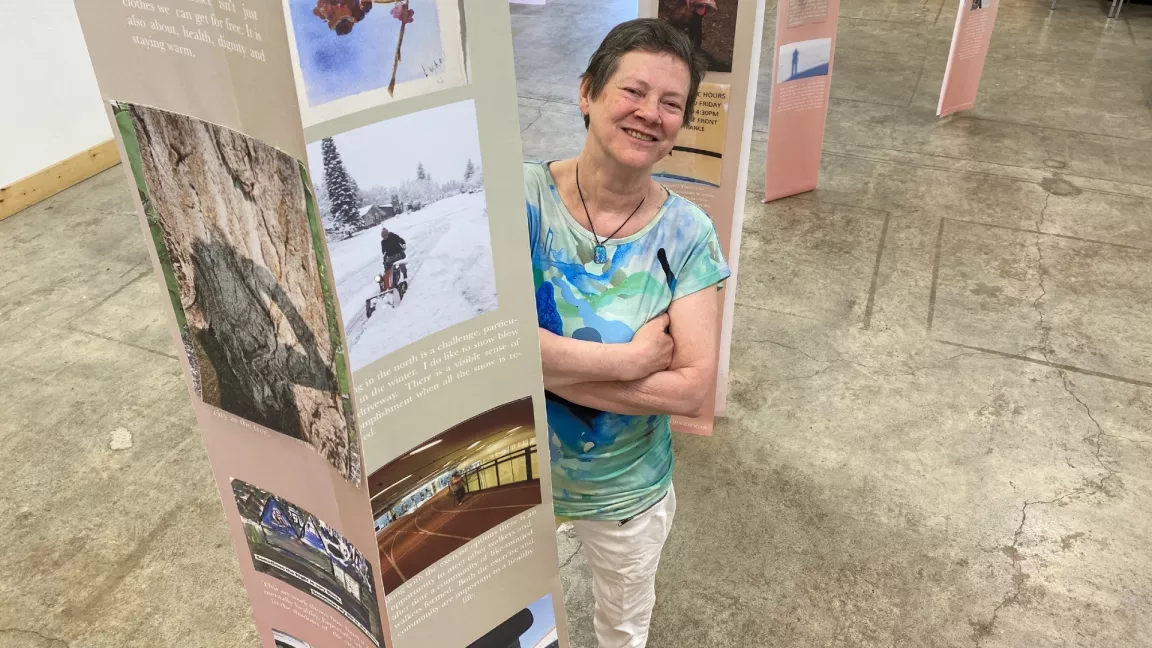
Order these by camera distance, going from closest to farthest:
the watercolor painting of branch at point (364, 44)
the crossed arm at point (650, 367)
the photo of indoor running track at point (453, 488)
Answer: the watercolor painting of branch at point (364, 44) → the photo of indoor running track at point (453, 488) → the crossed arm at point (650, 367)

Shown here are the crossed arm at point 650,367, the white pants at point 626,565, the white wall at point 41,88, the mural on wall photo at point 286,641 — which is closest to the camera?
the mural on wall photo at point 286,641

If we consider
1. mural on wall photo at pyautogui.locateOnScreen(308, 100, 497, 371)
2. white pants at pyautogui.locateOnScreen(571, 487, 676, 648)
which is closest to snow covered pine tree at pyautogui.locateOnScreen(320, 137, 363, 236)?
mural on wall photo at pyautogui.locateOnScreen(308, 100, 497, 371)

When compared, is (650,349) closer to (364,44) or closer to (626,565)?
(626,565)

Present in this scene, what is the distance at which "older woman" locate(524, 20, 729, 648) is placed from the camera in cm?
148

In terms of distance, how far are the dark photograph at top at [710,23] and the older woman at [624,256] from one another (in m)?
1.06

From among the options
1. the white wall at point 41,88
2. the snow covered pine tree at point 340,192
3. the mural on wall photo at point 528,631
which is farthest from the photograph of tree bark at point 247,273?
the white wall at point 41,88

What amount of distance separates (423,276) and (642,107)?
2.32 feet

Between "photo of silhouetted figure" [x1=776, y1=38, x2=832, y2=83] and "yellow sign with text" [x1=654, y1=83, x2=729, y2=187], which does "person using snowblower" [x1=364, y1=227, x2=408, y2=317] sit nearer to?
"yellow sign with text" [x1=654, y1=83, x2=729, y2=187]

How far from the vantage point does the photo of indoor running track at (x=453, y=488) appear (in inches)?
41.4

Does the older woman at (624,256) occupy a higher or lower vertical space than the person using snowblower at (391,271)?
lower

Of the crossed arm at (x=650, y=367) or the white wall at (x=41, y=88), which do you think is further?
the white wall at (x=41, y=88)

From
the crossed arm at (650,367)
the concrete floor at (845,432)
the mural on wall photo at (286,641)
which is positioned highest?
the crossed arm at (650,367)

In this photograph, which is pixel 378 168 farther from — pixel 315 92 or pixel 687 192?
pixel 687 192

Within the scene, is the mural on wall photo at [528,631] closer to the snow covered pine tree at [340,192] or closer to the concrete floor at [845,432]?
the snow covered pine tree at [340,192]
